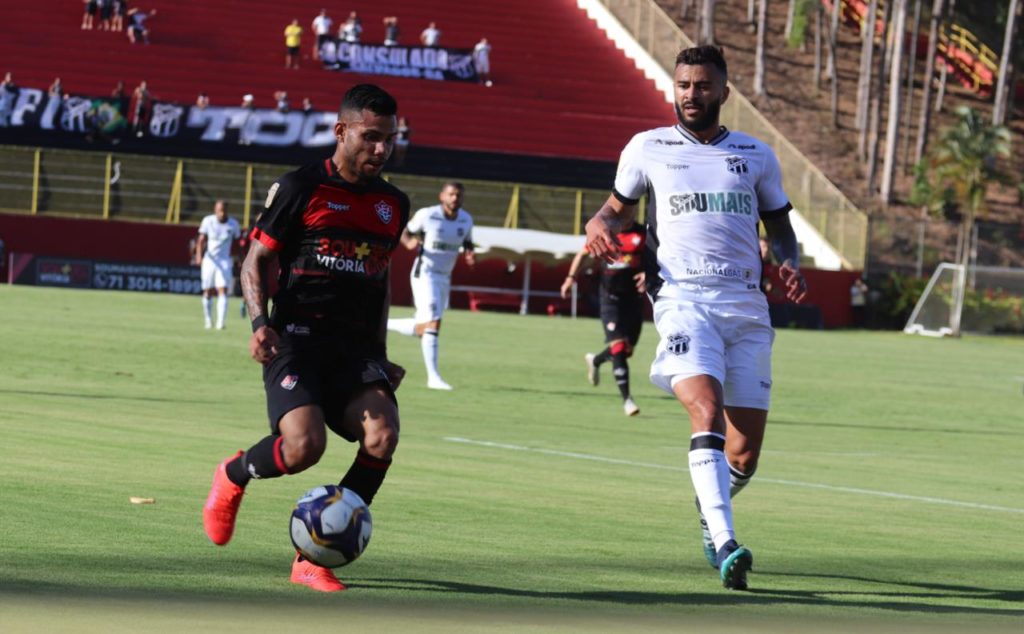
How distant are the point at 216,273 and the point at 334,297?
26.8m

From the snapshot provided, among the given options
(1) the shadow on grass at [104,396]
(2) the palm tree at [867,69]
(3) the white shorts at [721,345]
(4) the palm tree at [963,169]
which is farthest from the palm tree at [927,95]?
(3) the white shorts at [721,345]

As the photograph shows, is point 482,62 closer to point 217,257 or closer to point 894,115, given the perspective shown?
point 894,115

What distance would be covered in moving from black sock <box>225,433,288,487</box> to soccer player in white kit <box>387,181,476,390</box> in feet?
49.6

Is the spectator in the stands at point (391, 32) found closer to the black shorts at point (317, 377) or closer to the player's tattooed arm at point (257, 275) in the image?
the player's tattooed arm at point (257, 275)

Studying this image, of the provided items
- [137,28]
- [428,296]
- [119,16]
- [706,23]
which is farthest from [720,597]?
[706,23]

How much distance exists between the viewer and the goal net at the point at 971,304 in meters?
55.8

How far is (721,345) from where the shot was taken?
9.19m

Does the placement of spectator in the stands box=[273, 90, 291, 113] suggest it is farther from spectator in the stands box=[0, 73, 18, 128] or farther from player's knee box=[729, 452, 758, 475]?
player's knee box=[729, 452, 758, 475]

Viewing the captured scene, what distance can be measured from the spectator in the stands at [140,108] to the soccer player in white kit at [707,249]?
4587 cm

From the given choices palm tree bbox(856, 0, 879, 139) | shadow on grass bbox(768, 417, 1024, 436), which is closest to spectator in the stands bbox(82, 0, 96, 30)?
palm tree bbox(856, 0, 879, 139)

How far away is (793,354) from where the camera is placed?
37.8 m

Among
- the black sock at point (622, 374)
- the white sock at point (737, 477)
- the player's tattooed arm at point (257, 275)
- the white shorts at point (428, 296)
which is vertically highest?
the player's tattooed arm at point (257, 275)

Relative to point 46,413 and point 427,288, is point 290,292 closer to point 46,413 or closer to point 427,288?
point 46,413

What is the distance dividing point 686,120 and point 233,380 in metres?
14.2
